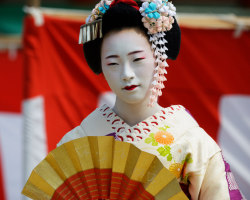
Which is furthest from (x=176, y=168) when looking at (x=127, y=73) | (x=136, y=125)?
(x=127, y=73)

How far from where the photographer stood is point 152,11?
4.40 ft

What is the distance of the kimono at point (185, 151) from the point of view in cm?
131

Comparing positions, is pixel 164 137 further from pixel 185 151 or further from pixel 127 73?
pixel 127 73

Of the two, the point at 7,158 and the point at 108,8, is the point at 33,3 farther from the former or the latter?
the point at 7,158

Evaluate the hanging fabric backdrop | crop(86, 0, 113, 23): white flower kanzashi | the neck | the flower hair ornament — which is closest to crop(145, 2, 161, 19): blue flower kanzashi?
the flower hair ornament

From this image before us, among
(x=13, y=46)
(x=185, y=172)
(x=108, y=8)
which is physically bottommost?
(x=185, y=172)

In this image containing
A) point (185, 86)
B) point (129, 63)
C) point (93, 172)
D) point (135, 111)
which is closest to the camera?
point (93, 172)

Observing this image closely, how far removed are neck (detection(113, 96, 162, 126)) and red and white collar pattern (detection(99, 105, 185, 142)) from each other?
0.08 ft

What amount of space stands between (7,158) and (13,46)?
3.03 ft

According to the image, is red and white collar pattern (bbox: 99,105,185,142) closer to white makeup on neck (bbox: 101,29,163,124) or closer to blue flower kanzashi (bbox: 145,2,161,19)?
white makeup on neck (bbox: 101,29,163,124)

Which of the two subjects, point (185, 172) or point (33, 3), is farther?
point (33, 3)

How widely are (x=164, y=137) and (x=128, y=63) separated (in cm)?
28

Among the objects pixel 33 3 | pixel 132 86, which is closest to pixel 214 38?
pixel 33 3

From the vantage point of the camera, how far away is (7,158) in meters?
3.19
